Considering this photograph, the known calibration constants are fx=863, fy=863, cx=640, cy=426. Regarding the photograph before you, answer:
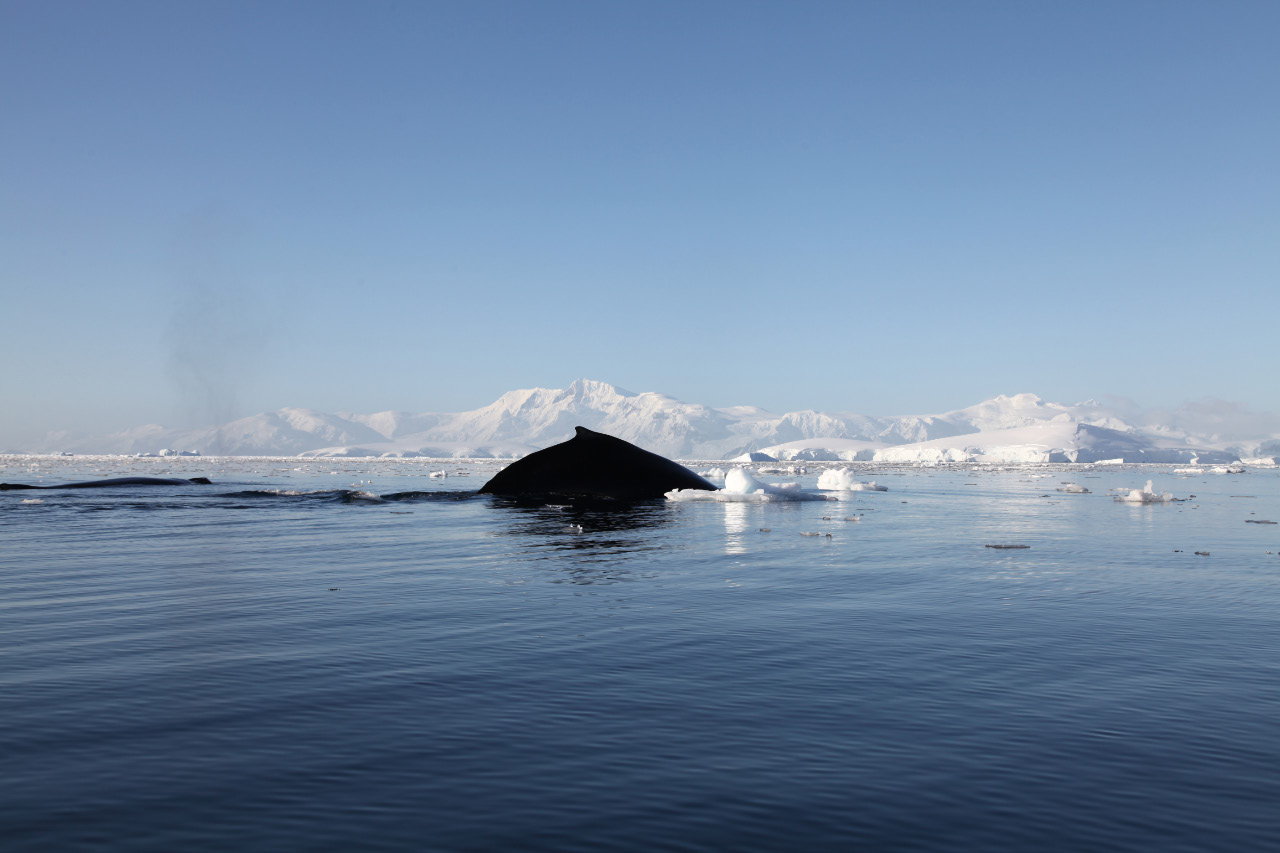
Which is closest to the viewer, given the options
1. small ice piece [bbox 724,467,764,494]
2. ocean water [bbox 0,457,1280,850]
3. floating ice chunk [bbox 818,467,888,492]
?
ocean water [bbox 0,457,1280,850]

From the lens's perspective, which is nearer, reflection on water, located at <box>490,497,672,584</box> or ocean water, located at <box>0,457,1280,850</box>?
ocean water, located at <box>0,457,1280,850</box>

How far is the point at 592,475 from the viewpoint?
126 feet

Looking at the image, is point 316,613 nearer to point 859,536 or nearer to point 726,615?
point 726,615

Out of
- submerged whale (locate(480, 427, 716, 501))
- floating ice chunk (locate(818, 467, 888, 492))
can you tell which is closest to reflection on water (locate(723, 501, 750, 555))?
submerged whale (locate(480, 427, 716, 501))

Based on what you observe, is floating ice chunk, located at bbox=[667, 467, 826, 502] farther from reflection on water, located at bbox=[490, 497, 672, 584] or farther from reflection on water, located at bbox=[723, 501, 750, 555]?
reflection on water, located at bbox=[490, 497, 672, 584]

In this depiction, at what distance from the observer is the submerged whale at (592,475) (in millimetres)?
38031

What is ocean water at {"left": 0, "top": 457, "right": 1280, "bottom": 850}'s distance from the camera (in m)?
5.11

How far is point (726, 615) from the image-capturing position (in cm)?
1180

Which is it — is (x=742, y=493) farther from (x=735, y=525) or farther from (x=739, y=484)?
(x=735, y=525)

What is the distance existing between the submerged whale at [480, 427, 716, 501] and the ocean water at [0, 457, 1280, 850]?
67.6 feet

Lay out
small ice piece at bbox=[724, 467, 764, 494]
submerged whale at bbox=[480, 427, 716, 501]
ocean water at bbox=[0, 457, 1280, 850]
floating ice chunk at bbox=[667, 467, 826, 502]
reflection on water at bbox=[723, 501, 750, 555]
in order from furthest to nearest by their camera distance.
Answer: small ice piece at bbox=[724, 467, 764, 494] → submerged whale at bbox=[480, 427, 716, 501] → floating ice chunk at bbox=[667, 467, 826, 502] → reflection on water at bbox=[723, 501, 750, 555] → ocean water at bbox=[0, 457, 1280, 850]

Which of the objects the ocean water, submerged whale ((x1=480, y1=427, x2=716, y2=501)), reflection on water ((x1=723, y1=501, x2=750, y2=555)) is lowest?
the ocean water

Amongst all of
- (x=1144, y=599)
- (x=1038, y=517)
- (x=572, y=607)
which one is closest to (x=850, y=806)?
(x=572, y=607)

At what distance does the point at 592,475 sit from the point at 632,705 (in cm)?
3093
